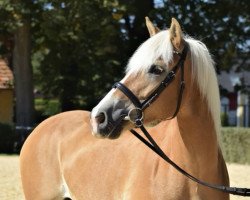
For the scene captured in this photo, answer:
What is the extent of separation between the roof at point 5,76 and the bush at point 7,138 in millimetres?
4607

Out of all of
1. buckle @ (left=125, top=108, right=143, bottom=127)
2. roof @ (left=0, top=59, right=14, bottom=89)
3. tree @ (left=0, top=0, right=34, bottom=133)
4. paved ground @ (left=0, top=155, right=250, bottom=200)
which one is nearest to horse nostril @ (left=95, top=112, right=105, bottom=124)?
buckle @ (left=125, top=108, right=143, bottom=127)

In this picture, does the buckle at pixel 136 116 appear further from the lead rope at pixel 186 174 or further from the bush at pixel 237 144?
the bush at pixel 237 144

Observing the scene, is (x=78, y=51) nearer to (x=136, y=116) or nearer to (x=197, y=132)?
(x=197, y=132)

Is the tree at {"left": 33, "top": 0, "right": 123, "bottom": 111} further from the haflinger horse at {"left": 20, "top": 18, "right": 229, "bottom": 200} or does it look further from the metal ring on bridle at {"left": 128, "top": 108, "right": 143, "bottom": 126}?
the metal ring on bridle at {"left": 128, "top": 108, "right": 143, "bottom": 126}

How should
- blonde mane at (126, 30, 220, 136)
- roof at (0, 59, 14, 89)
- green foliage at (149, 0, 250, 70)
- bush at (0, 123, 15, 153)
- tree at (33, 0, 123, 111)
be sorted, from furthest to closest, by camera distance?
roof at (0, 59, 14, 89), green foliage at (149, 0, 250, 70), tree at (33, 0, 123, 111), bush at (0, 123, 15, 153), blonde mane at (126, 30, 220, 136)

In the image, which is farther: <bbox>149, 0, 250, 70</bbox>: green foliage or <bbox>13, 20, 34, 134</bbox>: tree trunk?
<bbox>13, 20, 34, 134</bbox>: tree trunk

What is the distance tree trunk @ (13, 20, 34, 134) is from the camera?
21062 mm

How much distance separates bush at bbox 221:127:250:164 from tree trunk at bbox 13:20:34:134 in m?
8.47

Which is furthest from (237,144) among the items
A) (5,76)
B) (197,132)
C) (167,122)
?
(197,132)

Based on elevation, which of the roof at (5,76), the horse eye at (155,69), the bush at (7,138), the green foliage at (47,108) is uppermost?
the horse eye at (155,69)

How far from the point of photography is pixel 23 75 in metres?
21.4

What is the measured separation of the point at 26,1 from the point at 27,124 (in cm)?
489

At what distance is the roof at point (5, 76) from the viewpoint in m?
23.1

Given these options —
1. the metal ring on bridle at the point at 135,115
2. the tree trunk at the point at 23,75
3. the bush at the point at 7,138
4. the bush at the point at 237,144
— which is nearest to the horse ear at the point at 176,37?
the metal ring on bridle at the point at 135,115
